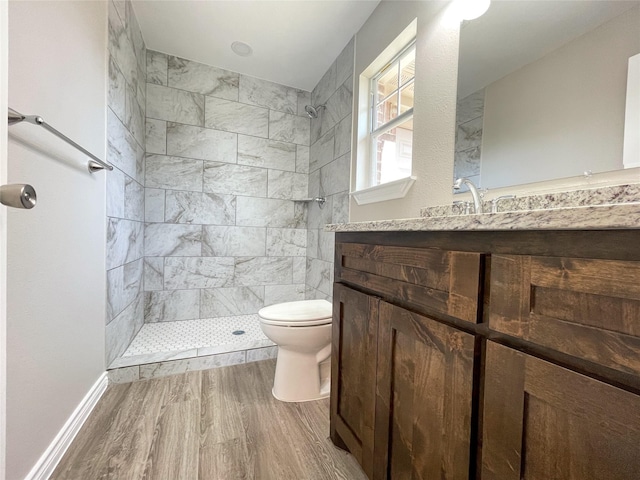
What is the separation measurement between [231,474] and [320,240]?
5.94 feet

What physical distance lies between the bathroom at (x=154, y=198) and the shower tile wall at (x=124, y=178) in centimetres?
2

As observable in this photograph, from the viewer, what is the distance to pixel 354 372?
3.14 feet

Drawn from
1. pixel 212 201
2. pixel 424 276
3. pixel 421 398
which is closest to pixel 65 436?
pixel 421 398

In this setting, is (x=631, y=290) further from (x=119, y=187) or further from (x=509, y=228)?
(x=119, y=187)

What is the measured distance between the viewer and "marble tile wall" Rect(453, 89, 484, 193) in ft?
3.68

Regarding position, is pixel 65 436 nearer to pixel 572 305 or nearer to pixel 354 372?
pixel 354 372

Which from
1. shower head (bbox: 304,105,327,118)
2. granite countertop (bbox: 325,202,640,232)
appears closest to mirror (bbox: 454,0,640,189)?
granite countertop (bbox: 325,202,640,232)

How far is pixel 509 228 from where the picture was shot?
461 mm

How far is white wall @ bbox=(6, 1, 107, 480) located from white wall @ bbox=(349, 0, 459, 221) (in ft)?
5.23

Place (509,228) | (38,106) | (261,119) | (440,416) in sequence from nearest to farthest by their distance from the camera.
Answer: (509,228)
(440,416)
(38,106)
(261,119)

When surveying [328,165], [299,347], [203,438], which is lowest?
[203,438]

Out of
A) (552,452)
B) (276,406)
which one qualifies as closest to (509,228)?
(552,452)

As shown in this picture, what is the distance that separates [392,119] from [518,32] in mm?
755

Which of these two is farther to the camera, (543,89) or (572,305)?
(543,89)
